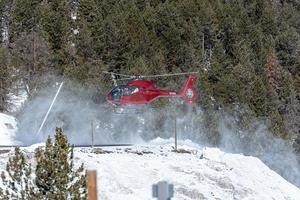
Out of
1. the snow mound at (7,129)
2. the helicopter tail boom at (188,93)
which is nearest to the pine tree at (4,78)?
the snow mound at (7,129)

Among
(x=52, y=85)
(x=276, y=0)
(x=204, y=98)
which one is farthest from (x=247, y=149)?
(x=276, y=0)

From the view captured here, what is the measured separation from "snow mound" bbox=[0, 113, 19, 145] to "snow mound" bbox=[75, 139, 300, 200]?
1527 centimetres

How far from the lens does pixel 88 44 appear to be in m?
60.6

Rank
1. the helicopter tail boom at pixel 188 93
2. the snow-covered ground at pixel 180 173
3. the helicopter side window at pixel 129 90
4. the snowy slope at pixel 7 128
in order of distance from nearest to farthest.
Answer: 1. the snow-covered ground at pixel 180 173
2. the helicopter side window at pixel 129 90
3. the helicopter tail boom at pixel 188 93
4. the snowy slope at pixel 7 128

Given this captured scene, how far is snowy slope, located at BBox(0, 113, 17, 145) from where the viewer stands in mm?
43844

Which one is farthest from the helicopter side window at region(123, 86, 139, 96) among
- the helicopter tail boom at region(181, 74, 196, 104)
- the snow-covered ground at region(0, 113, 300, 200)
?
the helicopter tail boom at region(181, 74, 196, 104)

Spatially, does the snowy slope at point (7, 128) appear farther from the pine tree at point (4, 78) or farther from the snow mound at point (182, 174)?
the snow mound at point (182, 174)

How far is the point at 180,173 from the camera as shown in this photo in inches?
1073

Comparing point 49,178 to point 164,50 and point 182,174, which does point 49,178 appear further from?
point 164,50

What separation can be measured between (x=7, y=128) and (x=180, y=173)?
22.1 m

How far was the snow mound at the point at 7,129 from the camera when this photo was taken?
1728 inches

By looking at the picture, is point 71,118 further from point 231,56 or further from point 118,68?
point 231,56

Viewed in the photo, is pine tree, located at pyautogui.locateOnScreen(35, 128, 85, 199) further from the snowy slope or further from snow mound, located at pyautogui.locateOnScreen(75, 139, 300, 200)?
the snowy slope

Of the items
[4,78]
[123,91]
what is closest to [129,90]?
[123,91]
